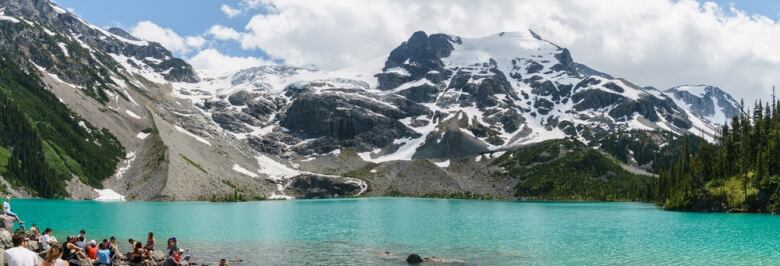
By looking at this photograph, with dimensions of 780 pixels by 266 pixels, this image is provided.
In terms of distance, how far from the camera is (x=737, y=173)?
142 meters

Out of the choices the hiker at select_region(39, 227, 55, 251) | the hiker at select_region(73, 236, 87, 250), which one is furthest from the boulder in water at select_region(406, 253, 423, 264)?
the hiker at select_region(39, 227, 55, 251)

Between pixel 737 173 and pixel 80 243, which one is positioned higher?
pixel 737 173

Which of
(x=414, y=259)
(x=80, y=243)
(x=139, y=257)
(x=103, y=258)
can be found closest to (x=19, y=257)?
(x=103, y=258)

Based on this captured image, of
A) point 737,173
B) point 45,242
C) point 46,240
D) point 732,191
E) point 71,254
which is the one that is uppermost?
point 737,173

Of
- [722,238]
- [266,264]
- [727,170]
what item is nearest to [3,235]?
[266,264]

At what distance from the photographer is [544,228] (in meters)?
92.9

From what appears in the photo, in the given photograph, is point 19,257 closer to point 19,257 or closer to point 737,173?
point 19,257

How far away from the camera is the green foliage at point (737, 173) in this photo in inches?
4914

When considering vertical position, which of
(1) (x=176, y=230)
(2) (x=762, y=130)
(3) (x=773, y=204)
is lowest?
(1) (x=176, y=230)

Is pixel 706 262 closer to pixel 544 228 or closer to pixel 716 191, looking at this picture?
pixel 544 228

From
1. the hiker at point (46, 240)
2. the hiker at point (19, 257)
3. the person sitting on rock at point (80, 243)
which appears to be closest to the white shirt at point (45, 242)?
the hiker at point (46, 240)

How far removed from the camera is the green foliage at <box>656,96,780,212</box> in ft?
409

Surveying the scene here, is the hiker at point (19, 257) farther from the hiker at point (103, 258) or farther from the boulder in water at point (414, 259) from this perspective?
the boulder in water at point (414, 259)

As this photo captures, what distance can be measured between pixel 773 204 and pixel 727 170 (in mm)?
29450
